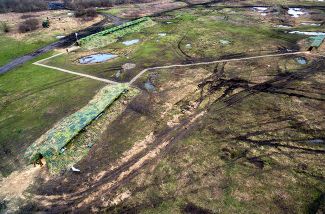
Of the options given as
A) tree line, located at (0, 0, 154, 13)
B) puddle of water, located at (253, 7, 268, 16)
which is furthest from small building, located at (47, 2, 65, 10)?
puddle of water, located at (253, 7, 268, 16)

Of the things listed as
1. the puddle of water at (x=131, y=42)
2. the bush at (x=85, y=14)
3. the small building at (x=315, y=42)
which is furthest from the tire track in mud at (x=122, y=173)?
the bush at (x=85, y=14)

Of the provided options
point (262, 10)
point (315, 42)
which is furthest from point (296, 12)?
point (315, 42)

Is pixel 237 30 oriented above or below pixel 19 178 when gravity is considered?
above

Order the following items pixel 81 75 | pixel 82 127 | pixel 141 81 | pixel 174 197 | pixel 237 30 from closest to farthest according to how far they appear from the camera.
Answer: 1. pixel 174 197
2. pixel 82 127
3. pixel 141 81
4. pixel 81 75
5. pixel 237 30

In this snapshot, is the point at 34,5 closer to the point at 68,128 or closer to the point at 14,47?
the point at 14,47

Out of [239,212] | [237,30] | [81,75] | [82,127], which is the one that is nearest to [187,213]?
[239,212]

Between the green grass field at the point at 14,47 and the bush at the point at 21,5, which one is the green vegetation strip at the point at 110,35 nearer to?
the green grass field at the point at 14,47

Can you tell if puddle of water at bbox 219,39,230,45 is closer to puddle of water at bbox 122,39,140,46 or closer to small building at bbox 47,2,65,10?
puddle of water at bbox 122,39,140,46

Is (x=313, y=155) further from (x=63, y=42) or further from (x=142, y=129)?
(x=63, y=42)
